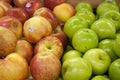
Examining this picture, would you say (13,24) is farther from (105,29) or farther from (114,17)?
(114,17)

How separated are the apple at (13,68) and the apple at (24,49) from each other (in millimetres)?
143

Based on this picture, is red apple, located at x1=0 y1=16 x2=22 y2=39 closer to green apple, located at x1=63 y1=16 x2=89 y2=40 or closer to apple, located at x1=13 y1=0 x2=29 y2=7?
green apple, located at x1=63 y1=16 x2=89 y2=40

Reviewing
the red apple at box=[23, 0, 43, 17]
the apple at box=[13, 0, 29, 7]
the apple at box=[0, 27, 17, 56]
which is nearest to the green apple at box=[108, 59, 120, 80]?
the apple at box=[0, 27, 17, 56]

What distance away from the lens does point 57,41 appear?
1354mm

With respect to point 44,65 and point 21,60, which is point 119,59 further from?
point 21,60

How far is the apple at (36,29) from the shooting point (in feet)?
4.60

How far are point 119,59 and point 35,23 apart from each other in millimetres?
530

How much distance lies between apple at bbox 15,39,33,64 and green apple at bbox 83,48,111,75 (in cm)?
34

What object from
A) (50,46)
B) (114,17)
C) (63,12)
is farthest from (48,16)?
(114,17)

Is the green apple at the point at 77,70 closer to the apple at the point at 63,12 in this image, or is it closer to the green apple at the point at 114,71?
the green apple at the point at 114,71

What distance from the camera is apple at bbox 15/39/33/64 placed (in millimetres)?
1337

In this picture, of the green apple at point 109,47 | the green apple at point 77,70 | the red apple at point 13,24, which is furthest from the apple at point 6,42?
the green apple at point 109,47

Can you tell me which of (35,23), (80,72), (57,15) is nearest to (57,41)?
(35,23)

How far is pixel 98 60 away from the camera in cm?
121
